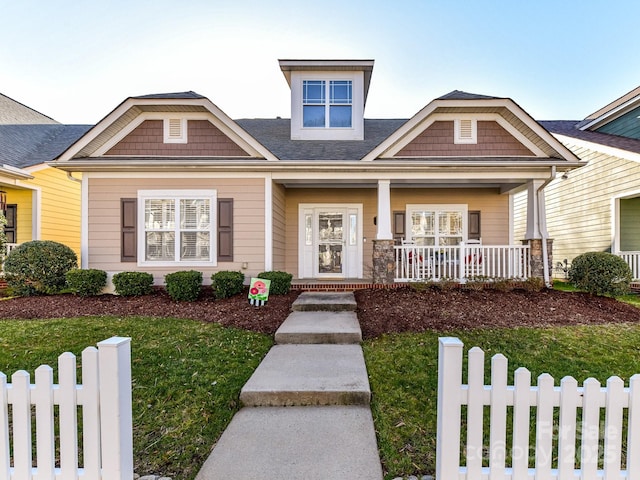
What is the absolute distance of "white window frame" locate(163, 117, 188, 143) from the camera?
8.52 meters

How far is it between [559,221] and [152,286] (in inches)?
526

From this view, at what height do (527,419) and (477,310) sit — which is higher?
(527,419)

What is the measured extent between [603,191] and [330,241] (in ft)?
27.4

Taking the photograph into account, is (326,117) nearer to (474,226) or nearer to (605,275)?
(474,226)

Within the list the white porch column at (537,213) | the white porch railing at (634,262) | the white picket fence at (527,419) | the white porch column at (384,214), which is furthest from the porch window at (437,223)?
the white picket fence at (527,419)

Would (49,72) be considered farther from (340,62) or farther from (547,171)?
(547,171)

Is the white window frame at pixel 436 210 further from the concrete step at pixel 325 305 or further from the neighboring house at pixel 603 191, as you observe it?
the concrete step at pixel 325 305

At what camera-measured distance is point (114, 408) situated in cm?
192

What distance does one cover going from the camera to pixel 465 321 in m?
5.66

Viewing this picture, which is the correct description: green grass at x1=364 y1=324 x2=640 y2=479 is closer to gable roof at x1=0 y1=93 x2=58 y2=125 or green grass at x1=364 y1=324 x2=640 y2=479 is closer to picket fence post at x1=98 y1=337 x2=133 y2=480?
picket fence post at x1=98 y1=337 x2=133 y2=480

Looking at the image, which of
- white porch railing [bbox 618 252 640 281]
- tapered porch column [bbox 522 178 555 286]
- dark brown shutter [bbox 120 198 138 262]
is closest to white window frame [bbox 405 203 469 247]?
tapered porch column [bbox 522 178 555 286]

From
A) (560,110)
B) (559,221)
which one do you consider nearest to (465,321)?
(559,221)

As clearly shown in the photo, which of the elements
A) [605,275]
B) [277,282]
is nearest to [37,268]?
[277,282]

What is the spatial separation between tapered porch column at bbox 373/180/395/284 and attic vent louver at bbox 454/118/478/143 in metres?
2.12
